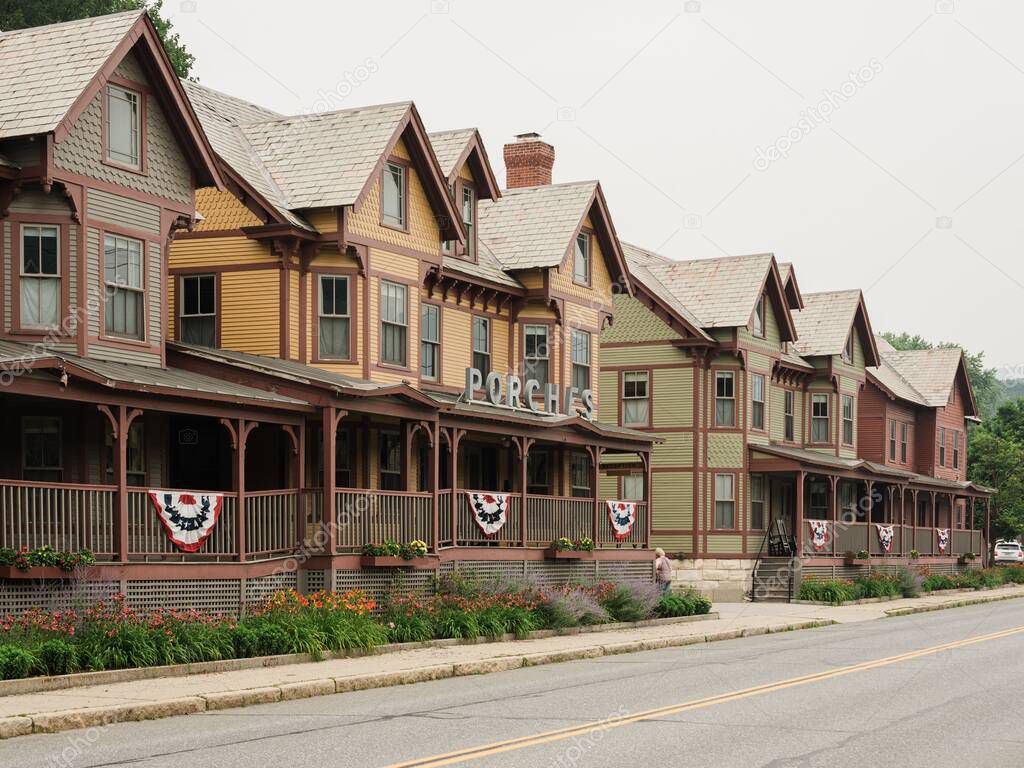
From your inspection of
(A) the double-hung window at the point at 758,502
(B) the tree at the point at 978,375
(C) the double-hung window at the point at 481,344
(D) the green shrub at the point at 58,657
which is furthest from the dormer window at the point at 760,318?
(B) the tree at the point at 978,375

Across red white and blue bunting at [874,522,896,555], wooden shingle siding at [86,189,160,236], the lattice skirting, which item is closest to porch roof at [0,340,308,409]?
wooden shingle siding at [86,189,160,236]

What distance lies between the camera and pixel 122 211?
2541 centimetres

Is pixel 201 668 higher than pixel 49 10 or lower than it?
lower

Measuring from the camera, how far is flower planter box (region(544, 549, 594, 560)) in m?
33.4

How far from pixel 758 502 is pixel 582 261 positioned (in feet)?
45.8

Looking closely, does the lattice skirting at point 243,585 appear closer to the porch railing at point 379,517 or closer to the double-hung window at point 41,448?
the porch railing at point 379,517

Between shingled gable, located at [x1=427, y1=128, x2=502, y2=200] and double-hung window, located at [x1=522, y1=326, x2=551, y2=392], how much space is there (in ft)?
12.5

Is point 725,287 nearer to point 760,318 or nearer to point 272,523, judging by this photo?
point 760,318

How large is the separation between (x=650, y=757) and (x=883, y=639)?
57.9 ft

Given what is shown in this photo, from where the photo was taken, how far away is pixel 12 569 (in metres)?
19.6

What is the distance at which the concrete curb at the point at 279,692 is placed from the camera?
14866 mm

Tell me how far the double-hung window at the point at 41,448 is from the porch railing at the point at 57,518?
131 cm

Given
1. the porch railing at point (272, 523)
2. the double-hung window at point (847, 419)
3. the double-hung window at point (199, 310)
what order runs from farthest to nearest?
the double-hung window at point (847, 419), the double-hung window at point (199, 310), the porch railing at point (272, 523)

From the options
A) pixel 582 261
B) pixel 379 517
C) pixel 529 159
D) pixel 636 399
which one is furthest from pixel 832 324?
pixel 379 517
